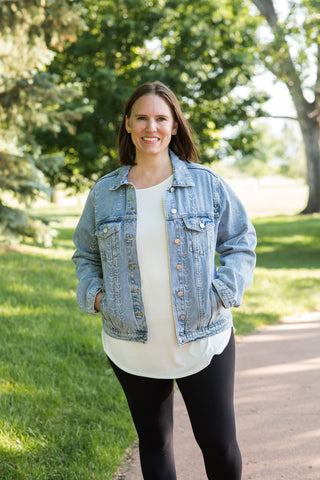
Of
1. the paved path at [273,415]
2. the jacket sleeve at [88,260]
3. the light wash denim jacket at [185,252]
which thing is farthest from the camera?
the paved path at [273,415]

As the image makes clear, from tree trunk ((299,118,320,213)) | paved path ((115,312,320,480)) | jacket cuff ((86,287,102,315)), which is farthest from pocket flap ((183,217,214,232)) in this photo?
tree trunk ((299,118,320,213))

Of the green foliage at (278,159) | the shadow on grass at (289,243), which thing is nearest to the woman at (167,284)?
the shadow on grass at (289,243)

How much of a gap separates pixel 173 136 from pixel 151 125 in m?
0.21

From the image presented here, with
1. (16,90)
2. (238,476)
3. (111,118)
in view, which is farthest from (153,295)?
(111,118)

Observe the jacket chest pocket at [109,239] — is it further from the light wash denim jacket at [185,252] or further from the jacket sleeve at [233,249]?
the jacket sleeve at [233,249]

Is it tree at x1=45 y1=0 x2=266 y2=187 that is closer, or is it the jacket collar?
the jacket collar

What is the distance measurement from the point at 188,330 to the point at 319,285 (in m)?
7.55

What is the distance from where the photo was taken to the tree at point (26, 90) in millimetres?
7637

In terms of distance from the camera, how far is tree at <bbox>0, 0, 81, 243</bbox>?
7.64 meters

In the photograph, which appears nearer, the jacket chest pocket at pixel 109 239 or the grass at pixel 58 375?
the jacket chest pocket at pixel 109 239

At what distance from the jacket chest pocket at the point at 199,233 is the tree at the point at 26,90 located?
616 cm

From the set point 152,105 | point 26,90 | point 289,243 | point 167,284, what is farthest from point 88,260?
point 289,243

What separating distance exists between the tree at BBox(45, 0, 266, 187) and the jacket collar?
1306cm

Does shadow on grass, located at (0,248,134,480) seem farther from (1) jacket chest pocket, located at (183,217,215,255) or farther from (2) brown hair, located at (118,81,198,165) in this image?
(2) brown hair, located at (118,81,198,165)
